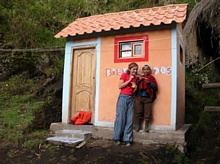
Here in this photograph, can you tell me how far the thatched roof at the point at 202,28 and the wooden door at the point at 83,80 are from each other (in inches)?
108

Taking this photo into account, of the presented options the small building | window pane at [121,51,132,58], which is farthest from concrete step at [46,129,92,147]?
window pane at [121,51,132,58]

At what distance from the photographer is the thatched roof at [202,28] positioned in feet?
16.2

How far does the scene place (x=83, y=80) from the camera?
7.69 m

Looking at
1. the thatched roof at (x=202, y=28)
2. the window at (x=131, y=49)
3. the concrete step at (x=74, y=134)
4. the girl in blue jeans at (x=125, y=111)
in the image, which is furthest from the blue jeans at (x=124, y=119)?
the thatched roof at (x=202, y=28)

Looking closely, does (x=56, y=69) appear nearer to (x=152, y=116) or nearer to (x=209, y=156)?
(x=152, y=116)

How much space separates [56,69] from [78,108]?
4478 millimetres

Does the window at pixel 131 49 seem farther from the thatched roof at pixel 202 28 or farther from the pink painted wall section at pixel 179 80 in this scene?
the thatched roof at pixel 202 28

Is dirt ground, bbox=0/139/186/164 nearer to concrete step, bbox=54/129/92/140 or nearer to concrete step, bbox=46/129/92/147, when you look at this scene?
concrete step, bbox=46/129/92/147

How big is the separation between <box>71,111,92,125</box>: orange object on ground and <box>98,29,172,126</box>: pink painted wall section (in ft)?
1.23

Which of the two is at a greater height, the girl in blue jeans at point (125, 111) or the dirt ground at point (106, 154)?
the girl in blue jeans at point (125, 111)

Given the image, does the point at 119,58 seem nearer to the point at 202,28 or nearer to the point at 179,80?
the point at 179,80

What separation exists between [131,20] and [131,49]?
723mm

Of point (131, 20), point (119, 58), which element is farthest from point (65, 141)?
point (131, 20)

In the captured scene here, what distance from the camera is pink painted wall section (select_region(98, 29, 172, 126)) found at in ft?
21.4
